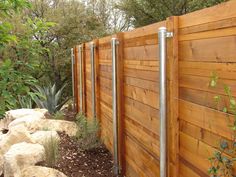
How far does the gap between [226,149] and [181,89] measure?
64cm

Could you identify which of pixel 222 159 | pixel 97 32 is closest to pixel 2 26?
pixel 222 159

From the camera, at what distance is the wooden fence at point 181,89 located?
1.81 meters

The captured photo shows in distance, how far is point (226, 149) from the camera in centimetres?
176

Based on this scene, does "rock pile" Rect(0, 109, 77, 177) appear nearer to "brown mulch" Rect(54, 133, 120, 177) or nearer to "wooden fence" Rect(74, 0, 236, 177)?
"brown mulch" Rect(54, 133, 120, 177)

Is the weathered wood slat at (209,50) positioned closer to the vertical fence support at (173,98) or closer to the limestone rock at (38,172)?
the vertical fence support at (173,98)

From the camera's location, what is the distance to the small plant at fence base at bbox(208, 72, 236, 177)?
168cm

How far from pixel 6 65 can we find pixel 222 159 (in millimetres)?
2522

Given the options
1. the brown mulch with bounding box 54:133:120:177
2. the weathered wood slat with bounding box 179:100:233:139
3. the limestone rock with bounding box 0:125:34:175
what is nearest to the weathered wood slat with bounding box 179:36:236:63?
the weathered wood slat with bounding box 179:100:233:139

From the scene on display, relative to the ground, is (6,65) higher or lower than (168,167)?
higher

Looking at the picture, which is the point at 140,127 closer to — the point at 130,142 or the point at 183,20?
the point at 130,142

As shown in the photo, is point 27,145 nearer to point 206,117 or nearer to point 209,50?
point 206,117

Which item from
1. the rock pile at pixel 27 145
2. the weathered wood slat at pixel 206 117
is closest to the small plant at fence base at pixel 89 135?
the rock pile at pixel 27 145

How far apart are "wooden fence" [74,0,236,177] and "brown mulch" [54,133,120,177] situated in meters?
0.60

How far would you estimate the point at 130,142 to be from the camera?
3811 mm
